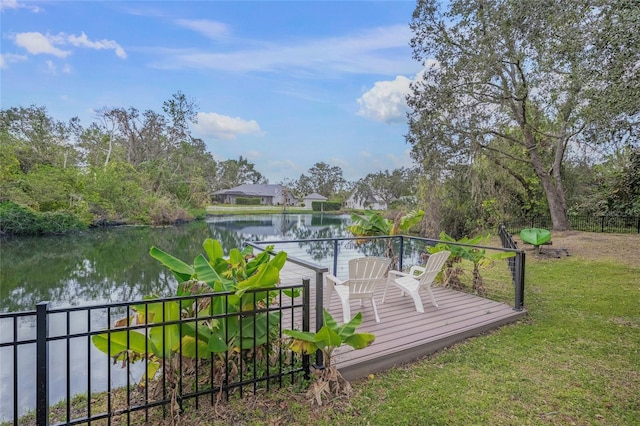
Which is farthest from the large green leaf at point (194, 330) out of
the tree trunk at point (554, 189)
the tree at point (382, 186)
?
the tree at point (382, 186)

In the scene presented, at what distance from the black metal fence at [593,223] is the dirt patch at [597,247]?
2294 millimetres

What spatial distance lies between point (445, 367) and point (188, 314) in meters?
2.45

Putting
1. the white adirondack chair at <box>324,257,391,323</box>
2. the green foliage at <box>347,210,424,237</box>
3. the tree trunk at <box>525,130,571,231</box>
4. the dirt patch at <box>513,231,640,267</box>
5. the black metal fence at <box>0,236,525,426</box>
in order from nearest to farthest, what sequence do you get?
the black metal fence at <box>0,236,525,426</box>, the white adirondack chair at <box>324,257,391,323</box>, the green foliage at <box>347,210,424,237</box>, the dirt patch at <box>513,231,640,267</box>, the tree trunk at <box>525,130,571,231</box>

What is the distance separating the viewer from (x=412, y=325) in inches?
159

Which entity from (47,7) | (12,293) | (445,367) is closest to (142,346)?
(445,367)

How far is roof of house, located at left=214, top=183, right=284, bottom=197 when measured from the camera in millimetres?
54844

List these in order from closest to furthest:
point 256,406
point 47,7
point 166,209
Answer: point 256,406 → point 47,7 → point 166,209

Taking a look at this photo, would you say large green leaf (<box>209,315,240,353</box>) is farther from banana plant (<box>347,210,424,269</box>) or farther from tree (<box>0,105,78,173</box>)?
tree (<box>0,105,78,173</box>)

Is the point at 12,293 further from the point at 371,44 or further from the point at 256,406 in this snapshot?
the point at 371,44

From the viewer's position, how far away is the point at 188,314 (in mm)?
2699

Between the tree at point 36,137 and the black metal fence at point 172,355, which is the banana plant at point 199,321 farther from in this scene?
the tree at point 36,137

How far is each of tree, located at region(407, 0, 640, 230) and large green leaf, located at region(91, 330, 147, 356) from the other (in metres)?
5.62

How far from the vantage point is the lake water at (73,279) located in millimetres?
4387

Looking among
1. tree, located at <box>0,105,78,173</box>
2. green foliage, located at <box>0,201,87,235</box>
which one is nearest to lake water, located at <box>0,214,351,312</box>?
green foliage, located at <box>0,201,87,235</box>
